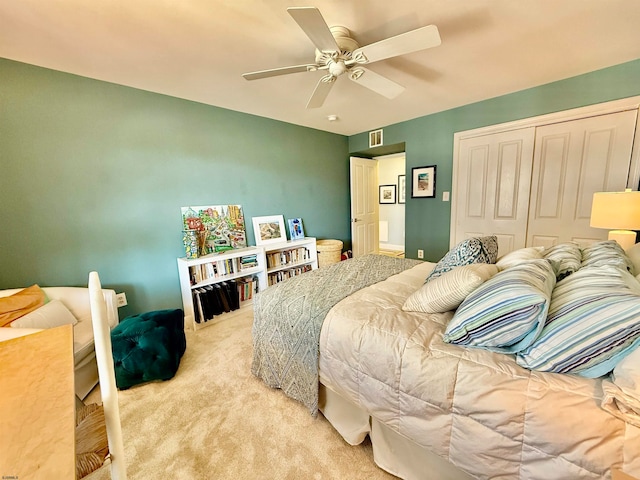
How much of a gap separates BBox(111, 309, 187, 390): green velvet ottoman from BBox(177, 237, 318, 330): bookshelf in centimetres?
61

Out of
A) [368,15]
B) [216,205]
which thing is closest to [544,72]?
[368,15]

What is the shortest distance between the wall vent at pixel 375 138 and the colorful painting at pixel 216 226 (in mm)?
2324

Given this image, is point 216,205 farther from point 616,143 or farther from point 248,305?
point 616,143

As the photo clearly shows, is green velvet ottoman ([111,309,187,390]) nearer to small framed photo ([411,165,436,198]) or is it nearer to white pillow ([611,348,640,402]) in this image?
white pillow ([611,348,640,402])

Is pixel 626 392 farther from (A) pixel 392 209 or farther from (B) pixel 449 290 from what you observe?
(A) pixel 392 209

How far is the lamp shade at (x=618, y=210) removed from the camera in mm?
1801

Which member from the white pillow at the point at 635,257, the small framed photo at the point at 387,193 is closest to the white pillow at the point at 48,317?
the white pillow at the point at 635,257

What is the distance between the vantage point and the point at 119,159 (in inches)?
91.4

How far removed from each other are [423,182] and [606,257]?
2564mm

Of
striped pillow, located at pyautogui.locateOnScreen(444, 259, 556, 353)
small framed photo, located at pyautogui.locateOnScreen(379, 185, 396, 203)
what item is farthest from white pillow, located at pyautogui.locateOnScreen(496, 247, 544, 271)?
small framed photo, located at pyautogui.locateOnScreen(379, 185, 396, 203)

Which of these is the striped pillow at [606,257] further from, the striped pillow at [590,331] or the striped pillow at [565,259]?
the striped pillow at [590,331]

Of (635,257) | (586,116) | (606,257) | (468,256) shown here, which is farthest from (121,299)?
(586,116)

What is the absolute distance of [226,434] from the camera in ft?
4.65

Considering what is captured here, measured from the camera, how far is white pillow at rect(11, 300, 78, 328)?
5.03 feet
